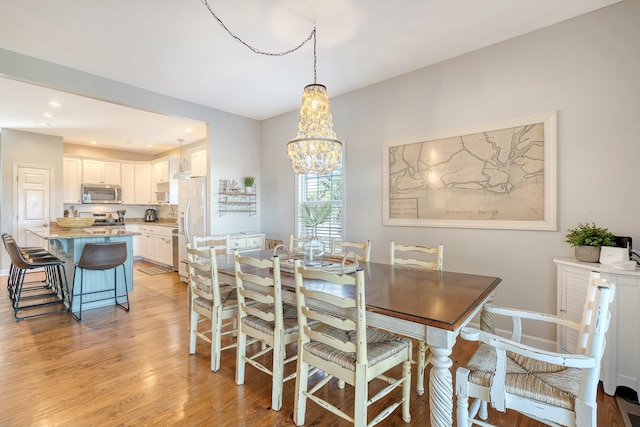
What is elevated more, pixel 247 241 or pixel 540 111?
pixel 540 111

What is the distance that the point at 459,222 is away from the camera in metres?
3.10

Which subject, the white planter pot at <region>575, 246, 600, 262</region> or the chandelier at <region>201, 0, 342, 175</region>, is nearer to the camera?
the white planter pot at <region>575, 246, 600, 262</region>

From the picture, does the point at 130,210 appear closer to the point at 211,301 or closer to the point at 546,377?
the point at 211,301

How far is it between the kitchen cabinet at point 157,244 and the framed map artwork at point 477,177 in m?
4.56

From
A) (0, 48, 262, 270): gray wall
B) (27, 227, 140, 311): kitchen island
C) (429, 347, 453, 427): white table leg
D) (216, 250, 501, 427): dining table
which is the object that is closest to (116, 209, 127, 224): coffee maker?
(0, 48, 262, 270): gray wall

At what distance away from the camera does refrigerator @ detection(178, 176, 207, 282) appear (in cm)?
477

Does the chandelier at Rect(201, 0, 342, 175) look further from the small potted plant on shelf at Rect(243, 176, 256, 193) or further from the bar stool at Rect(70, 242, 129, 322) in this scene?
the bar stool at Rect(70, 242, 129, 322)

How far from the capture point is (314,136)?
2.51 meters

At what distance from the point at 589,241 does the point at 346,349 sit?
2021 mm

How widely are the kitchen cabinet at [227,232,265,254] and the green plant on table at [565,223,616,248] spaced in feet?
12.3

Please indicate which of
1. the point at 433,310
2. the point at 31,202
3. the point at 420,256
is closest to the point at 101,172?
the point at 31,202

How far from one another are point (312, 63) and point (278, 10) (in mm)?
868

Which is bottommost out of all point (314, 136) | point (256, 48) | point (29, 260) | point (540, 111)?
point (29, 260)

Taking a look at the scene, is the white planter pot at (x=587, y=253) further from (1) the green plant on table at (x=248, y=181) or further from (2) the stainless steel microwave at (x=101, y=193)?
(2) the stainless steel microwave at (x=101, y=193)
